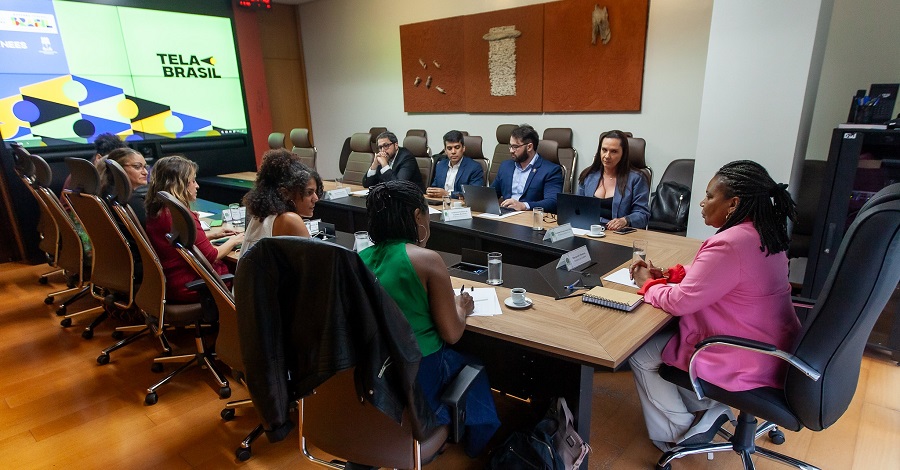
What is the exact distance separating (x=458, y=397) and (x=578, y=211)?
1642mm

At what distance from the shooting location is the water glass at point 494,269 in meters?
1.94

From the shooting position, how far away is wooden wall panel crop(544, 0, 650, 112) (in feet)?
13.8

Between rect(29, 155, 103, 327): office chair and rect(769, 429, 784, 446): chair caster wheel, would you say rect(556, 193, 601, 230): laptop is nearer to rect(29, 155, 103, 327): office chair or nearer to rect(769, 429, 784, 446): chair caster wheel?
rect(769, 429, 784, 446): chair caster wheel

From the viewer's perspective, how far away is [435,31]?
559cm

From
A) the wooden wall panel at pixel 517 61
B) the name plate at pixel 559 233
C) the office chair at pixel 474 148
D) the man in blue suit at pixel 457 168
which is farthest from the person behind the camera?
the wooden wall panel at pixel 517 61

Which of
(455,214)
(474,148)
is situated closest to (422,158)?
(474,148)

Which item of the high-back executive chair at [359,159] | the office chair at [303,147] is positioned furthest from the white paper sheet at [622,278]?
the office chair at [303,147]

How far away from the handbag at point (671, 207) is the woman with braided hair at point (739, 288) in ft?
6.08

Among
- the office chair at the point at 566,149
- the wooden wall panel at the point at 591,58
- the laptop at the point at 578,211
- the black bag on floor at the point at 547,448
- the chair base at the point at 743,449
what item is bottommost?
the chair base at the point at 743,449

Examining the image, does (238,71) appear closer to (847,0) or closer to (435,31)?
(435,31)

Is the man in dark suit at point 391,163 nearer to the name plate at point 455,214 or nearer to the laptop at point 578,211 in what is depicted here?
the name plate at point 455,214

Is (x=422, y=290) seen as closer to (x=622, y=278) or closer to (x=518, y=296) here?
(x=518, y=296)

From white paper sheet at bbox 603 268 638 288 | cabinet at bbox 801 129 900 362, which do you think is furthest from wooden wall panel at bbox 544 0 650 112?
white paper sheet at bbox 603 268 638 288

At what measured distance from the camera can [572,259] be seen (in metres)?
2.07
